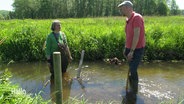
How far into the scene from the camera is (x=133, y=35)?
22.2 feet

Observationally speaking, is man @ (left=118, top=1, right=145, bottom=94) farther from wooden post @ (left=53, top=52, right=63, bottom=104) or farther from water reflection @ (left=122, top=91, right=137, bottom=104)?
wooden post @ (left=53, top=52, right=63, bottom=104)

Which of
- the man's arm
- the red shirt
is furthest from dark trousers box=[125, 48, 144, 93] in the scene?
the man's arm

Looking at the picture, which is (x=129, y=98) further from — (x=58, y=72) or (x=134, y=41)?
(x=58, y=72)

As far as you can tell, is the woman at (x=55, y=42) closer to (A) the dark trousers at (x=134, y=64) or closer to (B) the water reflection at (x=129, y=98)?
(A) the dark trousers at (x=134, y=64)

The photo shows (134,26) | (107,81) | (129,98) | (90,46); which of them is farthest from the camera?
(90,46)

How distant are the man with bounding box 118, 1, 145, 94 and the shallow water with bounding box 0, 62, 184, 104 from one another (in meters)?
0.65

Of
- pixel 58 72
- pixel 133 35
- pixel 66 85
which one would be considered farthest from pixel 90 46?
pixel 58 72

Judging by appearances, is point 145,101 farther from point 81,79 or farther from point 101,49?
point 101,49

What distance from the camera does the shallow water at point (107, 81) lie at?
7055 millimetres

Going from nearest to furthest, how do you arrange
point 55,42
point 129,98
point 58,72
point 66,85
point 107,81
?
point 58,72 < point 129,98 < point 55,42 < point 66,85 < point 107,81

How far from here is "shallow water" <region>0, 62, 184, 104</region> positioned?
7055mm

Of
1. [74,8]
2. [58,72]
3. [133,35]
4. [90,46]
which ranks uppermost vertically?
[74,8]

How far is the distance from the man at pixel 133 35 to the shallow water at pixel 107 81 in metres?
0.65

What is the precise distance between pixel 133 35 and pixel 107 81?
2.16 m
